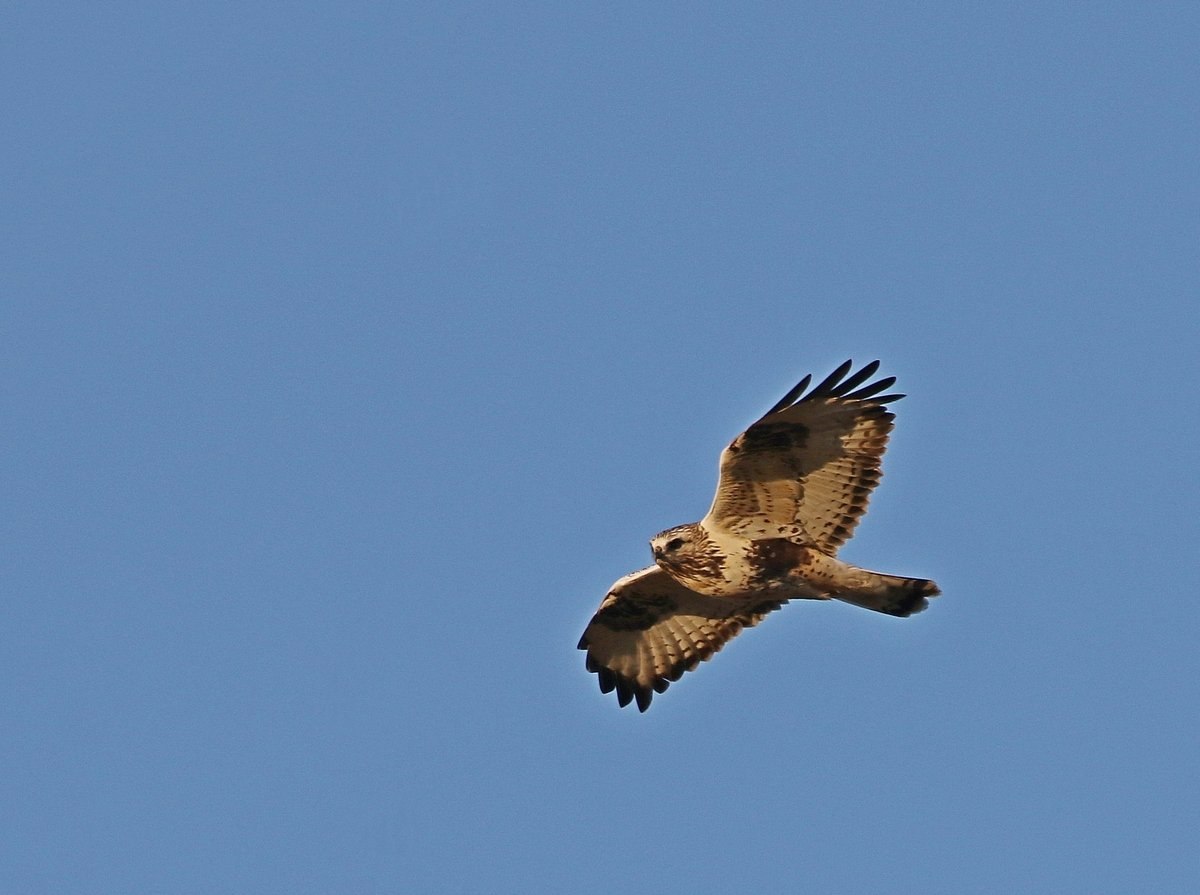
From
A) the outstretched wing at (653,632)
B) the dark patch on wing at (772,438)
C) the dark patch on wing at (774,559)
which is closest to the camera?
the dark patch on wing at (772,438)

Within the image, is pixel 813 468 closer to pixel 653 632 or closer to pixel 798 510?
pixel 798 510

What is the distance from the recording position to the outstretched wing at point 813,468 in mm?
12445

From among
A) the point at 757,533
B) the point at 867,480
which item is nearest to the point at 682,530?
the point at 757,533

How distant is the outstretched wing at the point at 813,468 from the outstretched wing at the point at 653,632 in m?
1.02

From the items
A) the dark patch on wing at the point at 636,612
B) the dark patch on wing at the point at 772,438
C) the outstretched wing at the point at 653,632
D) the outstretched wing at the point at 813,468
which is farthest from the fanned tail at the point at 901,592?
the dark patch on wing at the point at 636,612

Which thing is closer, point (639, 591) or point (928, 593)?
point (928, 593)

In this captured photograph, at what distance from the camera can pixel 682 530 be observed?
12383 mm

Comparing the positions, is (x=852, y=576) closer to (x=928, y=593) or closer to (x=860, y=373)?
(x=928, y=593)

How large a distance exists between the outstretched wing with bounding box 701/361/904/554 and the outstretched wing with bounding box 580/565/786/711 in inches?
40.3

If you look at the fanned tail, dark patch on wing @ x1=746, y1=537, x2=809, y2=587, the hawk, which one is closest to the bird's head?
the hawk

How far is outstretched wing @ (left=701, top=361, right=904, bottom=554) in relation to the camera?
40.8 feet

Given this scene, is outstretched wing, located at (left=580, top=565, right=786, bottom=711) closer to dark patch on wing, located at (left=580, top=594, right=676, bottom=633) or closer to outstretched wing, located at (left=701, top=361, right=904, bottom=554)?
dark patch on wing, located at (left=580, top=594, right=676, bottom=633)

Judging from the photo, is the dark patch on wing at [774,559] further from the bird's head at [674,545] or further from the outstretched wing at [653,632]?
the outstretched wing at [653,632]

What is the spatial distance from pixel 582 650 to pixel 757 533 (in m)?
2.15
